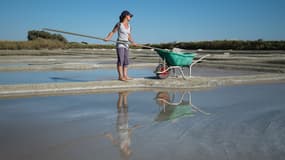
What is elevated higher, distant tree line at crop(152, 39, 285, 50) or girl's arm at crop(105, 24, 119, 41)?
girl's arm at crop(105, 24, 119, 41)

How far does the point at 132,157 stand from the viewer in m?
3.12

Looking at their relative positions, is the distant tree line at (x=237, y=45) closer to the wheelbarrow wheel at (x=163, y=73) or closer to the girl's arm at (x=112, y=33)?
the wheelbarrow wheel at (x=163, y=73)

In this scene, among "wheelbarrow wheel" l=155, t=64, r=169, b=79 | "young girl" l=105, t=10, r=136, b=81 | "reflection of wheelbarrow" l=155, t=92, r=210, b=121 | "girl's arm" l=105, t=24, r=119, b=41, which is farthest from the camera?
"wheelbarrow wheel" l=155, t=64, r=169, b=79

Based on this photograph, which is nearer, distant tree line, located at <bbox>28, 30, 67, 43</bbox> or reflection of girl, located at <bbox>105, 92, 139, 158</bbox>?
reflection of girl, located at <bbox>105, 92, 139, 158</bbox>

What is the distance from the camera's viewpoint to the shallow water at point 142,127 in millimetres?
3268

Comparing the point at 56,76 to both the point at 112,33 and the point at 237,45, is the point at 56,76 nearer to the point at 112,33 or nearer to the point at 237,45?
the point at 112,33

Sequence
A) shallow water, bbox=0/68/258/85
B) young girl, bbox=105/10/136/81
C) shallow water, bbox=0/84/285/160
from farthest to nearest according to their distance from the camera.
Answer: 1. shallow water, bbox=0/68/258/85
2. young girl, bbox=105/10/136/81
3. shallow water, bbox=0/84/285/160

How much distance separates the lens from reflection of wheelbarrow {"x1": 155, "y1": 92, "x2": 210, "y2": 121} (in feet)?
16.3

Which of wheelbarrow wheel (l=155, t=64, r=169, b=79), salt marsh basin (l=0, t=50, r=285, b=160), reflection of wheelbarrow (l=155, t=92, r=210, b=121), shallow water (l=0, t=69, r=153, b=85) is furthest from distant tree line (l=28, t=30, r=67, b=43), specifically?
reflection of wheelbarrow (l=155, t=92, r=210, b=121)

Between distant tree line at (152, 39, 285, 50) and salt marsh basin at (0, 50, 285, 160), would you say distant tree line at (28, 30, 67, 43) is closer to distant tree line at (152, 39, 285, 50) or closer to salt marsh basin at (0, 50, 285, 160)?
distant tree line at (152, 39, 285, 50)

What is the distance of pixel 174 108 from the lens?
18.4 feet

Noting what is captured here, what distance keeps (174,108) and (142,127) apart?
1463 millimetres

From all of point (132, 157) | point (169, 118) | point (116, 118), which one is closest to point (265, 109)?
point (169, 118)

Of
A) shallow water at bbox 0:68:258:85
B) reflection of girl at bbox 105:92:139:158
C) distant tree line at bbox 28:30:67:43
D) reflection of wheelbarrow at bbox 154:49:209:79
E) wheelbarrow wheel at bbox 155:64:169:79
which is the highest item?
distant tree line at bbox 28:30:67:43
